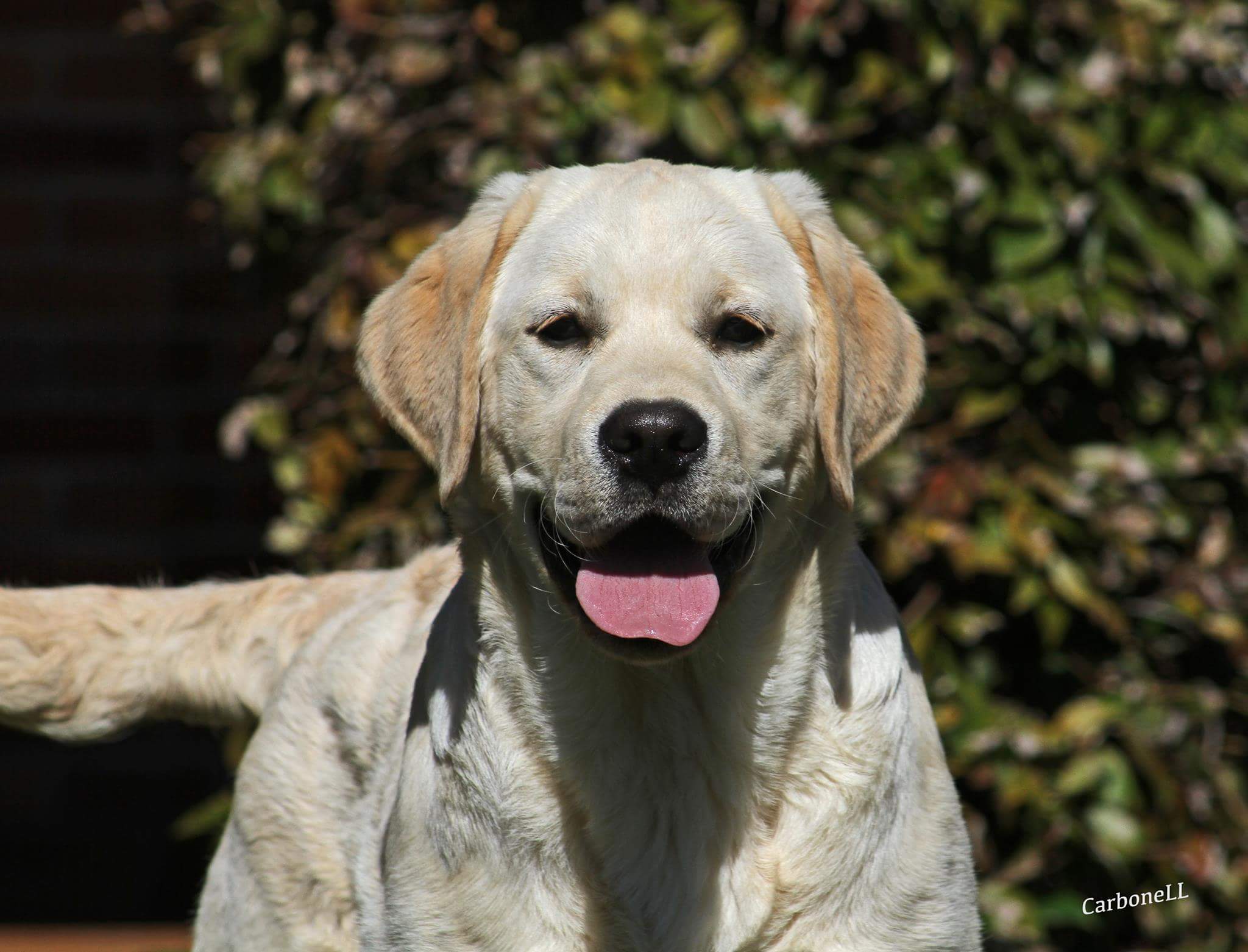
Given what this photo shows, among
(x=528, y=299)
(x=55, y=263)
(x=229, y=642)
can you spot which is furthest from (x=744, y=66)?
(x=55, y=263)

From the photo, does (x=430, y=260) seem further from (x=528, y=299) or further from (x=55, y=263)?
(x=55, y=263)

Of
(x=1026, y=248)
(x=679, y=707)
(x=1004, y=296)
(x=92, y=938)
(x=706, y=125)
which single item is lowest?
(x=92, y=938)

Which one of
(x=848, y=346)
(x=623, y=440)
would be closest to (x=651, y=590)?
(x=623, y=440)

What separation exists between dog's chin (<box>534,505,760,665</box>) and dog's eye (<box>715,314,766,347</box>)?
31 cm

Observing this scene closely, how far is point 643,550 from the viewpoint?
2926 millimetres

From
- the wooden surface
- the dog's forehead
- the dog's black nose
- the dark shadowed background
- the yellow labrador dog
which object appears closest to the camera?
the dog's black nose

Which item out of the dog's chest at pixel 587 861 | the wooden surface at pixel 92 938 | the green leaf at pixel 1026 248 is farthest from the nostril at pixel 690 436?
the wooden surface at pixel 92 938

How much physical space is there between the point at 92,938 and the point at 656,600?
3.83 meters

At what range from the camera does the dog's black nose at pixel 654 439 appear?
2715 millimetres

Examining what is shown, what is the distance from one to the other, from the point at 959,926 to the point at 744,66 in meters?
2.44

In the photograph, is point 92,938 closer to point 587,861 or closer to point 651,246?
point 587,861

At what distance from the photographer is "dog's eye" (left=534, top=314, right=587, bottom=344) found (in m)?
3.00

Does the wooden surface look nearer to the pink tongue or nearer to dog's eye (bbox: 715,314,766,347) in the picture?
the pink tongue

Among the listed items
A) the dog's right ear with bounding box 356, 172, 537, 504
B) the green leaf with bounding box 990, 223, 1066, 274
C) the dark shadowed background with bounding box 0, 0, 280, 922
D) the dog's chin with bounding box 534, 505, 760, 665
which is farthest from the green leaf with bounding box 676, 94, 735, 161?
the dark shadowed background with bounding box 0, 0, 280, 922
